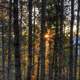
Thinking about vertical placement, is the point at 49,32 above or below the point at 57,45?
above

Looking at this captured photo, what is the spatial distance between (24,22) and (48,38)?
2.95 ft

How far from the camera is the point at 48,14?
7.22m

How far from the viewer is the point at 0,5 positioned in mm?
6207

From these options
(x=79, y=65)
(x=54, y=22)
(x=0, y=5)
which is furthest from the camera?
(x=79, y=65)

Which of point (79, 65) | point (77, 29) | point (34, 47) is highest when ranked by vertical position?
point (77, 29)

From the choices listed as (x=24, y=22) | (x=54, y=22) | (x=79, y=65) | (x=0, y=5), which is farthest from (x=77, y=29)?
(x=79, y=65)

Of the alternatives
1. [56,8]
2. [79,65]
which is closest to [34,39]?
[56,8]

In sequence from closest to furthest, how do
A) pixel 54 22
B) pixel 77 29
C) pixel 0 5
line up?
pixel 0 5
pixel 77 29
pixel 54 22

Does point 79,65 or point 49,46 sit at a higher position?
point 49,46

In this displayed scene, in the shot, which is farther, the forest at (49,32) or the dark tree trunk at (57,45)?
the dark tree trunk at (57,45)

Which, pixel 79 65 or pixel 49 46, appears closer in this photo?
pixel 49 46

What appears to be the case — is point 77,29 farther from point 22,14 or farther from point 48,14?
point 22,14

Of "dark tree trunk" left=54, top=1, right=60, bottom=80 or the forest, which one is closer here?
the forest

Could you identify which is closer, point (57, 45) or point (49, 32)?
point (57, 45)
